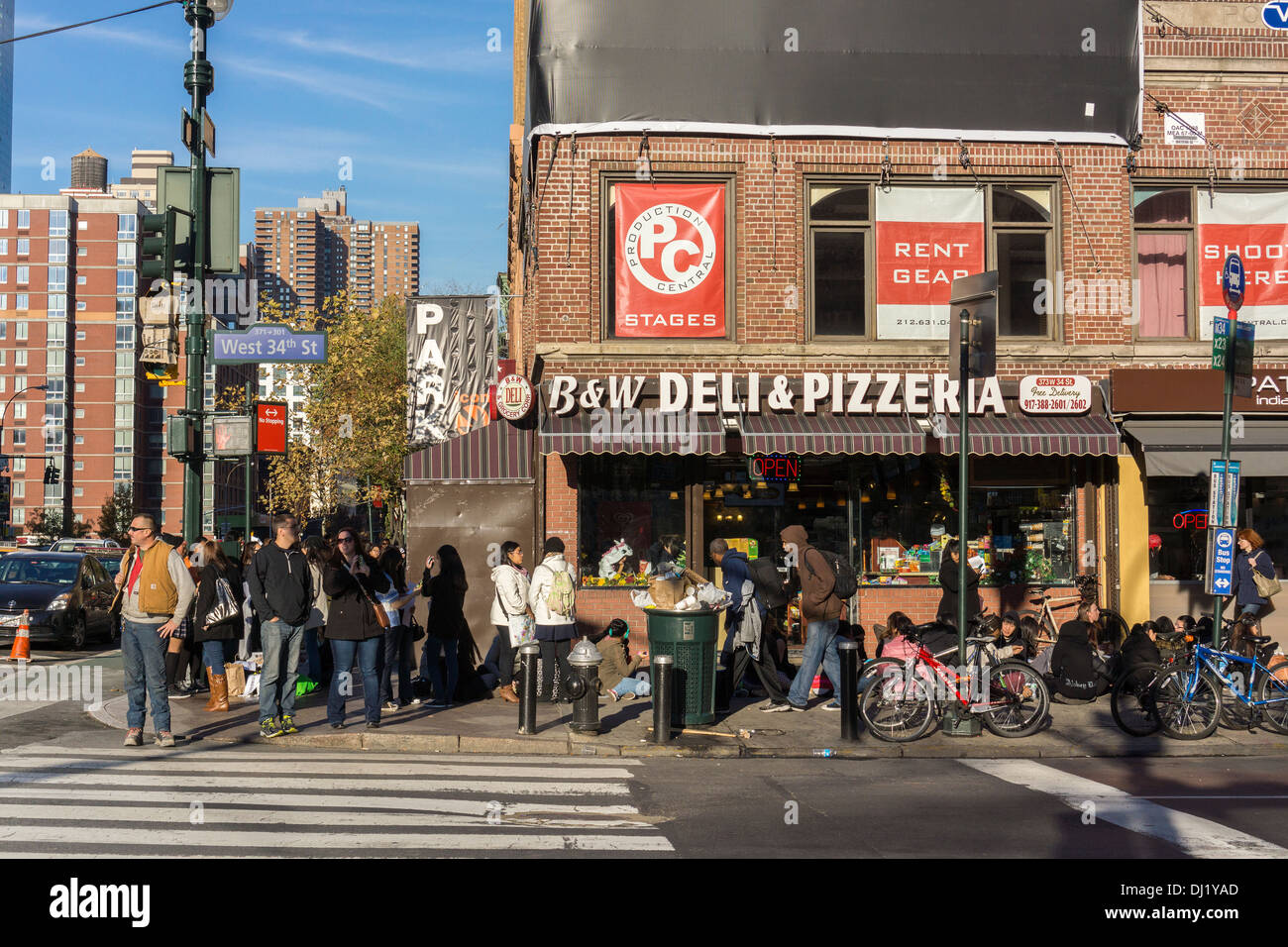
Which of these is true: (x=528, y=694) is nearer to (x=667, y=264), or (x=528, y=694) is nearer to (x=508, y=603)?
(x=508, y=603)

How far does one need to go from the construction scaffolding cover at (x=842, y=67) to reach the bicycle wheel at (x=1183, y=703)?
327 inches

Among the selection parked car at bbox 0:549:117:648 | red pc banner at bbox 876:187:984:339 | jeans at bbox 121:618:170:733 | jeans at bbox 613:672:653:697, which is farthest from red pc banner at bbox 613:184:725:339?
parked car at bbox 0:549:117:648

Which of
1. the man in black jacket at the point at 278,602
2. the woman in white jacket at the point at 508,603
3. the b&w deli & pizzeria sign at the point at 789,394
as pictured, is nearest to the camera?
the man in black jacket at the point at 278,602

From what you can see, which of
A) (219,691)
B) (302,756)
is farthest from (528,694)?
(219,691)

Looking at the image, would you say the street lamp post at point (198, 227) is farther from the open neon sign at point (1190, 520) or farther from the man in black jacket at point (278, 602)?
the open neon sign at point (1190, 520)

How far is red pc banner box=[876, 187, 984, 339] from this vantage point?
675 inches

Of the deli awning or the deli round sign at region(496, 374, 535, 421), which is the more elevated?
the deli round sign at region(496, 374, 535, 421)

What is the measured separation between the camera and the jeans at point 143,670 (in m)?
10.9

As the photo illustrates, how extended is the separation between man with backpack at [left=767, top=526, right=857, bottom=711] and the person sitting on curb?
5.57 ft

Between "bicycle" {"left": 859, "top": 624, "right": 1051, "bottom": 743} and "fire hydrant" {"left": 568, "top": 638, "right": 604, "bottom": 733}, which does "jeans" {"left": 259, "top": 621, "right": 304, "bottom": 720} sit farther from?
"bicycle" {"left": 859, "top": 624, "right": 1051, "bottom": 743}

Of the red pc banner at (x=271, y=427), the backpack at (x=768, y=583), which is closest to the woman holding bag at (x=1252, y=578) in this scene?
the backpack at (x=768, y=583)

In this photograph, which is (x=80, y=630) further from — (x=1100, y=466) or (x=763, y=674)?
(x=1100, y=466)
